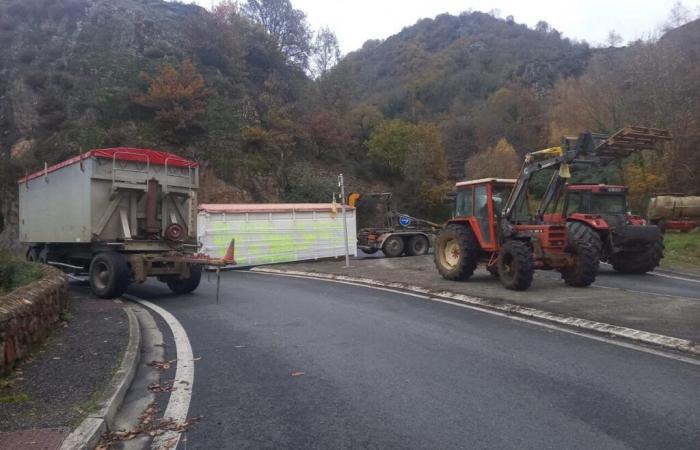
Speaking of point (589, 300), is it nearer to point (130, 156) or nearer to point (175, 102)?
point (130, 156)

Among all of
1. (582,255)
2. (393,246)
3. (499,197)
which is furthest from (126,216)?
(393,246)

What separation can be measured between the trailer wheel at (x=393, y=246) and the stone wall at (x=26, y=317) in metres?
15.4

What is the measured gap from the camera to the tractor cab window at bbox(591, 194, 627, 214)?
49.4 ft

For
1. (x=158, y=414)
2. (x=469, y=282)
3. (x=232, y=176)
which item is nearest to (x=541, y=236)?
(x=469, y=282)

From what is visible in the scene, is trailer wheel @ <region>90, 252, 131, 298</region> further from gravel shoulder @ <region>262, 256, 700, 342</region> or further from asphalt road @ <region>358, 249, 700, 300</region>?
asphalt road @ <region>358, 249, 700, 300</region>

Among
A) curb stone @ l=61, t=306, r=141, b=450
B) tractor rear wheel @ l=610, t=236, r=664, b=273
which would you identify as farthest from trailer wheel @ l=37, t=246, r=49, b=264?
tractor rear wheel @ l=610, t=236, r=664, b=273

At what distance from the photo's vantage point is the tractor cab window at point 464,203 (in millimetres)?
13188

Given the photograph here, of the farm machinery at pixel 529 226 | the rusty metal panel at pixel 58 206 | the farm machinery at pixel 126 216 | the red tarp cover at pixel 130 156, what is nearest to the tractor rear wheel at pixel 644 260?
the farm machinery at pixel 529 226

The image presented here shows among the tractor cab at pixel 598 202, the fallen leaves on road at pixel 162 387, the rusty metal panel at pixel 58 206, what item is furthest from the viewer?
the tractor cab at pixel 598 202

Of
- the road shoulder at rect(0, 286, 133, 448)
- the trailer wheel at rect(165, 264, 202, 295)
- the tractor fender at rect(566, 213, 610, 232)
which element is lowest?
the road shoulder at rect(0, 286, 133, 448)

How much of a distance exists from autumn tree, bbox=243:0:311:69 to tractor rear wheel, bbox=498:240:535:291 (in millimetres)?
45793

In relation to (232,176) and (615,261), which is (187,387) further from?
(232,176)

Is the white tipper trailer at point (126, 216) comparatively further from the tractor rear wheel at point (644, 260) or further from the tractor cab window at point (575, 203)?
the tractor rear wheel at point (644, 260)

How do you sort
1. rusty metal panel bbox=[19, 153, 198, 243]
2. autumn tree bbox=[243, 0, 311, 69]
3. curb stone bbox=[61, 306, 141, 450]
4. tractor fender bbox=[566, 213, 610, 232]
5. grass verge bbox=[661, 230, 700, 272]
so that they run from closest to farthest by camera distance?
curb stone bbox=[61, 306, 141, 450] < rusty metal panel bbox=[19, 153, 198, 243] < tractor fender bbox=[566, 213, 610, 232] < grass verge bbox=[661, 230, 700, 272] < autumn tree bbox=[243, 0, 311, 69]
